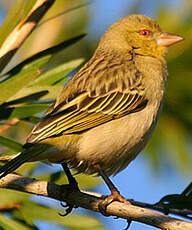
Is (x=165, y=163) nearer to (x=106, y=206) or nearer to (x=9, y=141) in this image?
(x=106, y=206)

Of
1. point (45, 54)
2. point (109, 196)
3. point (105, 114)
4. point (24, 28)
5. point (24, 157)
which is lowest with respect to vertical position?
point (109, 196)

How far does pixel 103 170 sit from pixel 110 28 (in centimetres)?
181

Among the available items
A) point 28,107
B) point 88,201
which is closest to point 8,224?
point 88,201

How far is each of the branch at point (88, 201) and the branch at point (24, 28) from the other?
A: 82 cm

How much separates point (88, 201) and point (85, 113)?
89 cm

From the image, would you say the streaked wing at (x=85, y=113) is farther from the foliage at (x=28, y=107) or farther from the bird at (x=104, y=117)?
the foliage at (x=28, y=107)

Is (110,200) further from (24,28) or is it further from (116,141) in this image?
(24,28)

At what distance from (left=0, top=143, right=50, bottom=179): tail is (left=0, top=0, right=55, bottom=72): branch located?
2.08 ft

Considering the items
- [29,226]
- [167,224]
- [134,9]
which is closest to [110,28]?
[134,9]

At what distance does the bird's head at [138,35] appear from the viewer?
501cm

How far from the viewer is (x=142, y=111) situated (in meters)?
4.13

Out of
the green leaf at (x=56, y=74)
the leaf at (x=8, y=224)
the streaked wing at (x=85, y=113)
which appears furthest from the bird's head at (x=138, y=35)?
the leaf at (x=8, y=224)

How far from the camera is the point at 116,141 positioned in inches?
152

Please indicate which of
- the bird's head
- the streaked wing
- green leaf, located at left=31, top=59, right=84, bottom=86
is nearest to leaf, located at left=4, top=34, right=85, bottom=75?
green leaf, located at left=31, top=59, right=84, bottom=86
